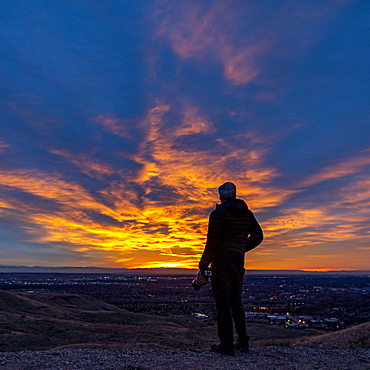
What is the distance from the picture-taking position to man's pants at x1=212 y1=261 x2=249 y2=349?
7.16m

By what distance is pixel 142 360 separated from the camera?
21.9 ft

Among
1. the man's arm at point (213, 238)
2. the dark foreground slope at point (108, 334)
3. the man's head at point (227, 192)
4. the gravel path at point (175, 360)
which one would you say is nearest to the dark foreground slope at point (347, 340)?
the dark foreground slope at point (108, 334)

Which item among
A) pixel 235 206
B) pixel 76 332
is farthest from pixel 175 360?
pixel 76 332

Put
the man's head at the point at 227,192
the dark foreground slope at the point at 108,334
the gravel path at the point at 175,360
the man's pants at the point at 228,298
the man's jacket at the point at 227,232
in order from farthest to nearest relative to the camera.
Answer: the dark foreground slope at the point at 108,334 < the man's head at the point at 227,192 < the man's jacket at the point at 227,232 < the man's pants at the point at 228,298 < the gravel path at the point at 175,360

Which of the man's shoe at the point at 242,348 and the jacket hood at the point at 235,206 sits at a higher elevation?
the jacket hood at the point at 235,206

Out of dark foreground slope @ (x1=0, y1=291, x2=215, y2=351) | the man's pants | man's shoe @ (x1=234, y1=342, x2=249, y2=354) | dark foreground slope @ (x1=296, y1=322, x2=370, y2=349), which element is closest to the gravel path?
man's shoe @ (x1=234, y1=342, x2=249, y2=354)

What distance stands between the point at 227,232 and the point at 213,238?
394mm

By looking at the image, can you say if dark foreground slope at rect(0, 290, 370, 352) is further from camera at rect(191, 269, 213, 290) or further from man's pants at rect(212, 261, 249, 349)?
camera at rect(191, 269, 213, 290)

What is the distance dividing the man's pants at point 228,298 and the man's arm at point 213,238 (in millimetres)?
284

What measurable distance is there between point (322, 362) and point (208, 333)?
1944cm

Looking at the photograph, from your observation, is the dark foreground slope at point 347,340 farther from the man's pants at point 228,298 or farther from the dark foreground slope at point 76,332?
the man's pants at point 228,298

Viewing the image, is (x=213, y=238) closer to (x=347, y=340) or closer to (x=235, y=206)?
(x=235, y=206)

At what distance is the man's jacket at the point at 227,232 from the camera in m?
7.27

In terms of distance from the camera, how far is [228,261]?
7.34 m
